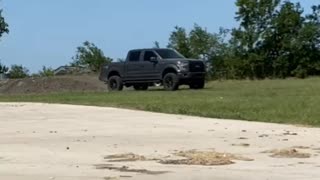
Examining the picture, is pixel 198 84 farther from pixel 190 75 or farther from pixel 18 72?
pixel 18 72

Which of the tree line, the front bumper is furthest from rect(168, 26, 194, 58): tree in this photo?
the front bumper

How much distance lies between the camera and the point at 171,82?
108ft

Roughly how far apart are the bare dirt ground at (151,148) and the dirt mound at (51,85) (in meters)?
26.6

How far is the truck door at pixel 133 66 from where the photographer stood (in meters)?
34.6

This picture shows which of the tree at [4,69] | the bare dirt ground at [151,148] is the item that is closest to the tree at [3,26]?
A: the tree at [4,69]

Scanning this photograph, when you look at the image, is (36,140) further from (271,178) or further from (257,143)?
(271,178)

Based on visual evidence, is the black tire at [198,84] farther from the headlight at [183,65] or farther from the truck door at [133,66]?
the truck door at [133,66]

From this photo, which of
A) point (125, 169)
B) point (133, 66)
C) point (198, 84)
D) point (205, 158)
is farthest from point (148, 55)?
point (125, 169)

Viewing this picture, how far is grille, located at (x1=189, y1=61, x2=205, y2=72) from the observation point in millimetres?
32794

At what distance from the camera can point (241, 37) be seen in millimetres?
54500

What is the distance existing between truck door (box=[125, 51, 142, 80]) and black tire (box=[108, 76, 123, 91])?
0.46 metres

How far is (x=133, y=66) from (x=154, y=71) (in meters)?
1.34

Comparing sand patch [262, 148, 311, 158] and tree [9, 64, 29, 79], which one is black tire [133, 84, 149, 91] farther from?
tree [9, 64, 29, 79]

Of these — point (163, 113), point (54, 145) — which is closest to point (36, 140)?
point (54, 145)
